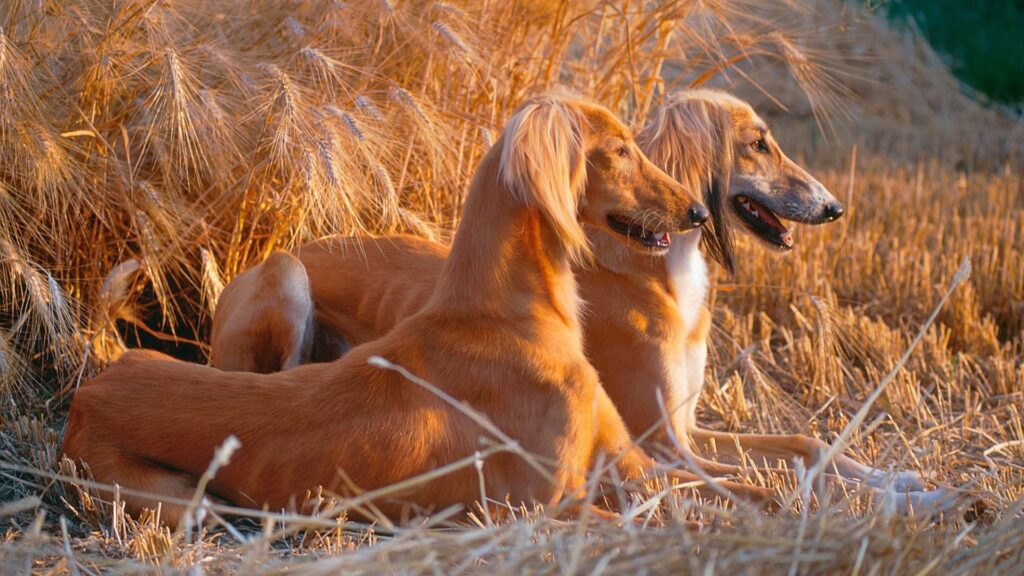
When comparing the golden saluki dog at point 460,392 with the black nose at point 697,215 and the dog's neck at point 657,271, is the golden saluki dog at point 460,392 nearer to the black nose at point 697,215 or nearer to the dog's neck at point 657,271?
the black nose at point 697,215

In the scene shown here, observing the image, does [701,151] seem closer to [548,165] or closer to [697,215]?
[697,215]

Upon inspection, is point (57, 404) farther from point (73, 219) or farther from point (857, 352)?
point (857, 352)

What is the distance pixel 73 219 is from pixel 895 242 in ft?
16.6

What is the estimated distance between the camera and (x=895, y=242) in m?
7.67

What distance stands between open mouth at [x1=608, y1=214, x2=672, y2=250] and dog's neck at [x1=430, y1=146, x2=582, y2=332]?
0.72 feet

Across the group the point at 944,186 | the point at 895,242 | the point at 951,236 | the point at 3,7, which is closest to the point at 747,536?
the point at 3,7

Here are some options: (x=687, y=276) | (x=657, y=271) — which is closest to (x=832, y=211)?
(x=687, y=276)

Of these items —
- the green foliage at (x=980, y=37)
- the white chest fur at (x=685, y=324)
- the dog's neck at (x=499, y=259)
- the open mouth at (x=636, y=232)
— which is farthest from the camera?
the green foliage at (x=980, y=37)

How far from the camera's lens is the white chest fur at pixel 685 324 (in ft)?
15.2

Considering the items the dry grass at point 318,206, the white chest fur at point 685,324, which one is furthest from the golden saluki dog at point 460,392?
the white chest fur at point 685,324

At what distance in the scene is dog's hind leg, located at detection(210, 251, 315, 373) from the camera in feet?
16.4

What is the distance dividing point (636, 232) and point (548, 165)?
50cm

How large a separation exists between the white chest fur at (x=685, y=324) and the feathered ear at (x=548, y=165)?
0.92 m

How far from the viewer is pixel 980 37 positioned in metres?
13.4
